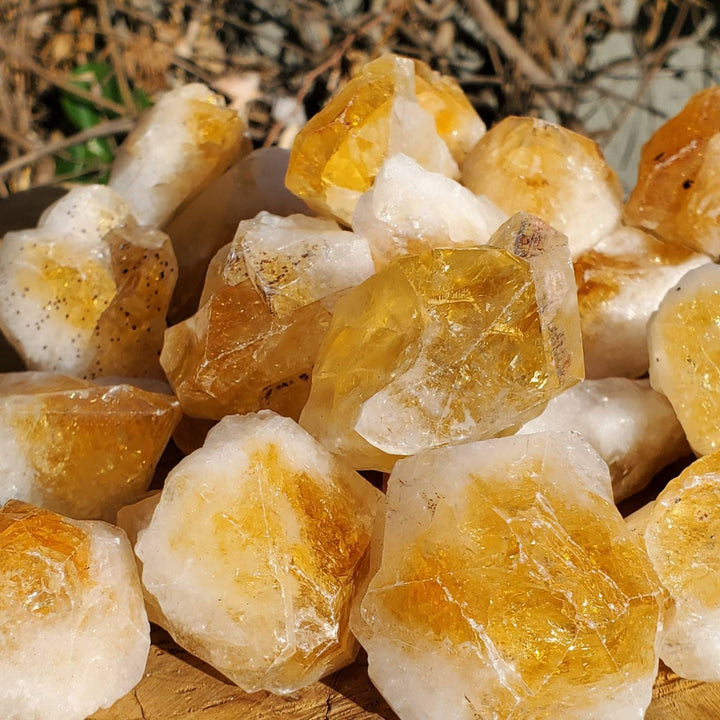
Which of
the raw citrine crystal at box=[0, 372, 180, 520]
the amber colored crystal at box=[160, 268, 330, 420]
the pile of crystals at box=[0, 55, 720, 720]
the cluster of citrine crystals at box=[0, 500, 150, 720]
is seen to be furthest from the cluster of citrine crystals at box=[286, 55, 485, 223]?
the cluster of citrine crystals at box=[0, 500, 150, 720]

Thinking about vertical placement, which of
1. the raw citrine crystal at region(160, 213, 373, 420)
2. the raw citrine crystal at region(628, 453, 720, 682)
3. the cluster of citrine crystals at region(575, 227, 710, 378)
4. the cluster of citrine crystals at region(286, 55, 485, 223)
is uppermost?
the cluster of citrine crystals at region(286, 55, 485, 223)

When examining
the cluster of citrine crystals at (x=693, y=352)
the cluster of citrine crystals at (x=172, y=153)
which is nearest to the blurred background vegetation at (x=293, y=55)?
the cluster of citrine crystals at (x=172, y=153)

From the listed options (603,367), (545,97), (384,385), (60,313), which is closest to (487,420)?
(384,385)

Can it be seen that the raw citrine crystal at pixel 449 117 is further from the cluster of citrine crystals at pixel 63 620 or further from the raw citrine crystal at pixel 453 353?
the cluster of citrine crystals at pixel 63 620

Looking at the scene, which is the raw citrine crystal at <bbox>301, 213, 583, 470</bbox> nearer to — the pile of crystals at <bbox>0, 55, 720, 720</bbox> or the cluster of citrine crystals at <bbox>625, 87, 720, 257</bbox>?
the pile of crystals at <bbox>0, 55, 720, 720</bbox>

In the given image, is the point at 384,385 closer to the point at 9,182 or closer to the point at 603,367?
the point at 603,367

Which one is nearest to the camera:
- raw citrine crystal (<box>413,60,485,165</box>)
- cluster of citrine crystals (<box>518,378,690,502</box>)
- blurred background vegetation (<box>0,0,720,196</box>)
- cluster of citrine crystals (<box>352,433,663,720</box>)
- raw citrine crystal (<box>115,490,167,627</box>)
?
cluster of citrine crystals (<box>352,433,663,720</box>)

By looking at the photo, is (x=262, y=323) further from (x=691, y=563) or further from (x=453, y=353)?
(x=691, y=563)
